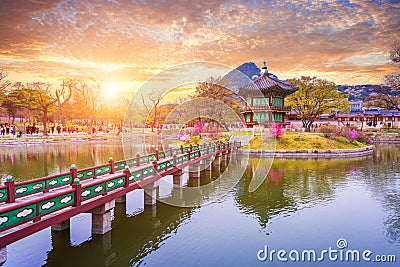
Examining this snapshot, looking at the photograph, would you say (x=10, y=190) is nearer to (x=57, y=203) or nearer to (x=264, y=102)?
(x=57, y=203)

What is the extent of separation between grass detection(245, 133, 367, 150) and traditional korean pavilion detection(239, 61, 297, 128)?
822cm

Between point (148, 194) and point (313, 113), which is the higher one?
point (313, 113)

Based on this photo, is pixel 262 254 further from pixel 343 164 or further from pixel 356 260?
pixel 343 164

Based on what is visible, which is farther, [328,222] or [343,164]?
[343,164]

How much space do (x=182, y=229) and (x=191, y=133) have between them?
134 feet

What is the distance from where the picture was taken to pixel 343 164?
1433 inches

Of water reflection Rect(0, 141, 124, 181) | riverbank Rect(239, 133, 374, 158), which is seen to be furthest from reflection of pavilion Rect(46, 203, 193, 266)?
riverbank Rect(239, 133, 374, 158)

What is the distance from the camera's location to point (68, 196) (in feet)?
36.0

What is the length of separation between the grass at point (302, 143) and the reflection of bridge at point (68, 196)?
2875 centimetres

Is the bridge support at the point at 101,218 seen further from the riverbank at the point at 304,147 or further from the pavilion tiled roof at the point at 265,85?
the pavilion tiled roof at the point at 265,85

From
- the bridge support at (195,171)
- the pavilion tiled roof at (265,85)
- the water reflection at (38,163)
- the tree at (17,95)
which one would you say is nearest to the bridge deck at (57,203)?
Answer: the bridge support at (195,171)

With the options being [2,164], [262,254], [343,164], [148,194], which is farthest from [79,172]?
[343,164]

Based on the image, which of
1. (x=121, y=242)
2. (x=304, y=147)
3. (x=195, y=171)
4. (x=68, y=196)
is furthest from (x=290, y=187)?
(x=304, y=147)

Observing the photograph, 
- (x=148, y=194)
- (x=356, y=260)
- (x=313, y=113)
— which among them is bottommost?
(x=356, y=260)
